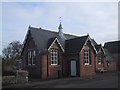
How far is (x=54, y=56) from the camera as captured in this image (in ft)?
105

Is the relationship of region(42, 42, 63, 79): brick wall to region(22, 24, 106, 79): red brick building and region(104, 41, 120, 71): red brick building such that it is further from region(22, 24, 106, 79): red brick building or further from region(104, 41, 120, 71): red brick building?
region(104, 41, 120, 71): red brick building

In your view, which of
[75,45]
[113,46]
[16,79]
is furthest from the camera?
[113,46]

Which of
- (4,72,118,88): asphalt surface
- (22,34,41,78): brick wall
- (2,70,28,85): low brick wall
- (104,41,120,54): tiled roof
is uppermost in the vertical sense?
(104,41,120,54): tiled roof

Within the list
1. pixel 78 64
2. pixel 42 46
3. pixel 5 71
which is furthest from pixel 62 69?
pixel 5 71

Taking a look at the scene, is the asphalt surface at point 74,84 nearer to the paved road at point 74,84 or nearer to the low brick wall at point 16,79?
the paved road at point 74,84

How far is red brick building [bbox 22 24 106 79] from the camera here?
30953 millimetres

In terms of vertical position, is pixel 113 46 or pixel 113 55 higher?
A: pixel 113 46

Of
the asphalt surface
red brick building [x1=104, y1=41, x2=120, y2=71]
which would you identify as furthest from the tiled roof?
the asphalt surface

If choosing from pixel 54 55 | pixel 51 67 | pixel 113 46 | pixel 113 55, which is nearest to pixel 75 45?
pixel 54 55

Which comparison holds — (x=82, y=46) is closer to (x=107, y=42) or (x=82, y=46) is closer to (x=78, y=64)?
(x=78, y=64)

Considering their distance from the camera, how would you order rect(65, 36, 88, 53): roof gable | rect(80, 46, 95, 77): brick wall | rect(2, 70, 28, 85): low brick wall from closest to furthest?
rect(2, 70, 28, 85): low brick wall
rect(80, 46, 95, 77): brick wall
rect(65, 36, 88, 53): roof gable

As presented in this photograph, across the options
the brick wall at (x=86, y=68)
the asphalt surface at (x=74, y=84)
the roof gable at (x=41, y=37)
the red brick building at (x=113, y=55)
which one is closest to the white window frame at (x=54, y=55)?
the roof gable at (x=41, y=37)

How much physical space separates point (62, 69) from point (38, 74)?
409cm

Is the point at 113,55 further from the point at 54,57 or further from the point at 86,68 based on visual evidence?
the point at 54,57
